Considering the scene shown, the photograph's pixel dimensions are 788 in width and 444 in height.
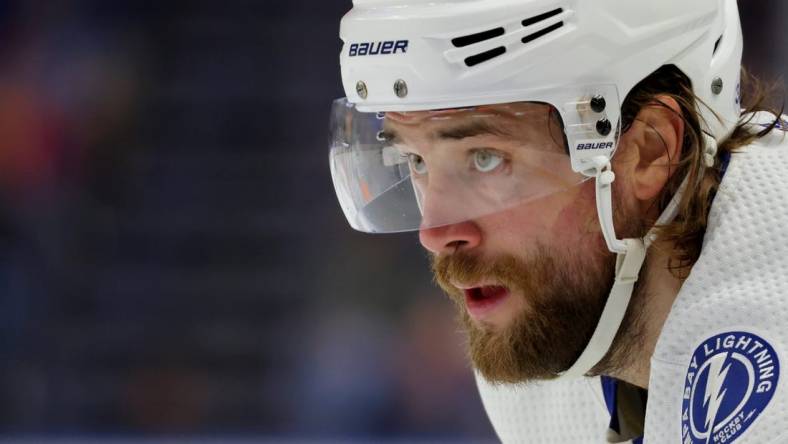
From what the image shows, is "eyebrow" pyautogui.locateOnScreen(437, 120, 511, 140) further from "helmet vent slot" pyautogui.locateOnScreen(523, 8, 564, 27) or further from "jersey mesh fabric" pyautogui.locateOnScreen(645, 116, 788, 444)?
"jersey mesh fabric" pyautogui.locateOnScreen(645, 116, 788, 444)

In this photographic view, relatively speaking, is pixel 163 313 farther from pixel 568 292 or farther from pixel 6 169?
pixel 568 292

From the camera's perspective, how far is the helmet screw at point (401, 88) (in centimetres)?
170

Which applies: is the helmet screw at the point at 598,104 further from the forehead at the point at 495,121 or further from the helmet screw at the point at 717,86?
the helmet screw at the point at 717,86

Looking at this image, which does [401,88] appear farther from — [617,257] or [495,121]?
[617,257]

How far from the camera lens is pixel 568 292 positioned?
1.77 metres

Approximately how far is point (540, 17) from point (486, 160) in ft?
0.71

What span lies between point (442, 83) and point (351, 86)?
7.1 inches

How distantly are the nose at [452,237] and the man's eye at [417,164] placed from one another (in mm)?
112

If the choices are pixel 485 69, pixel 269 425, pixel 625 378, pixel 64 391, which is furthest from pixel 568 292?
pixel 64 391

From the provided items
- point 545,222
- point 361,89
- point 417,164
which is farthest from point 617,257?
point 361,89

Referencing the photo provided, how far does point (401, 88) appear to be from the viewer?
171cm

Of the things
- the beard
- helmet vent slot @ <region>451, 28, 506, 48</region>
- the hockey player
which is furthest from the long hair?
helmet vent slot @ <region>451, 28, 506, 48</region>

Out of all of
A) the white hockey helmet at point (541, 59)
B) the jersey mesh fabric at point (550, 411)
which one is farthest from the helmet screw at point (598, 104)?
the jersey mesh fabric at point (550, 411)

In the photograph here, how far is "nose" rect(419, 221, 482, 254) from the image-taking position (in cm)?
176
